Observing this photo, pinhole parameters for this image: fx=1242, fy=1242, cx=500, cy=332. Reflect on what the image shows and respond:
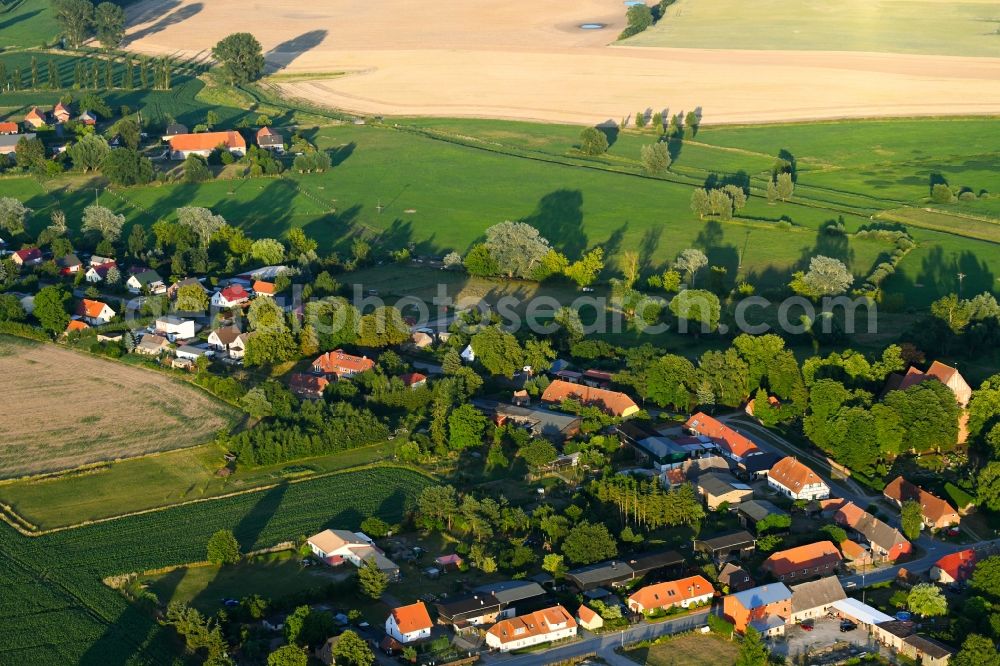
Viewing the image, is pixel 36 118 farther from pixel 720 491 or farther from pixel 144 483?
pixel 720 491

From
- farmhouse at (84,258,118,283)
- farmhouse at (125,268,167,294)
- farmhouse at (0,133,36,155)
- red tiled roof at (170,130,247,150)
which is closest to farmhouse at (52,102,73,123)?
farmhouse at (0,133,36,155)

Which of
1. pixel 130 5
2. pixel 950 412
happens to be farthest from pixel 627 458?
pixel 130 5

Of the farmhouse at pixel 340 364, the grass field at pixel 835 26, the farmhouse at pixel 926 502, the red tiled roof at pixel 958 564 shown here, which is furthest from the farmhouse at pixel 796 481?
the grass field at pixel 835 26

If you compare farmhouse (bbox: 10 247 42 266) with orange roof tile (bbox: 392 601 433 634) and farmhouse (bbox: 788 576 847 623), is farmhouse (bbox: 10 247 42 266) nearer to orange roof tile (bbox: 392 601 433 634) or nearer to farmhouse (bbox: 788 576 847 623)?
orange roof tile (bbox: 392 601 433 634)

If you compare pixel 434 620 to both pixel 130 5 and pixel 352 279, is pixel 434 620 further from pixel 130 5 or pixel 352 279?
pixel 130 5

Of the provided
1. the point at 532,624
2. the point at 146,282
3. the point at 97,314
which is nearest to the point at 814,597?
the point at 532,624

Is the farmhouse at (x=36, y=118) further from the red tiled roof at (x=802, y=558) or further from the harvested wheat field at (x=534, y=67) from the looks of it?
the red tiled roof at (x=802, y=558)
